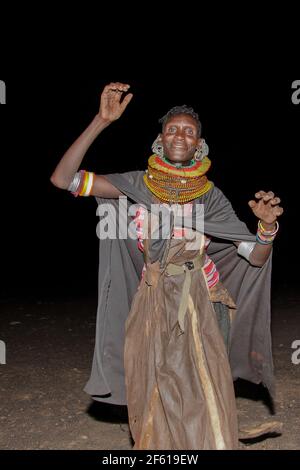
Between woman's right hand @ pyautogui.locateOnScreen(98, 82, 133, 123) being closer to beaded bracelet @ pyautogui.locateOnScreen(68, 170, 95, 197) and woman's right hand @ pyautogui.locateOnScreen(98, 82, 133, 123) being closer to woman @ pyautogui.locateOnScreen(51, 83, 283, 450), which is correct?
woman @ pyautogui.locateOnScreen(51, 83, 283, 450)

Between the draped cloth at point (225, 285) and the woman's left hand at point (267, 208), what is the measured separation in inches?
8.3

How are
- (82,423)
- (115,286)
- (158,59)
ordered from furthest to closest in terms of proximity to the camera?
1. (158,59)
2. (82,423)
3. (115,286)

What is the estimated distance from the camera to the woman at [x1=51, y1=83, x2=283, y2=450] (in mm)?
3072

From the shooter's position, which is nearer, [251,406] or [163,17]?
[251,406]

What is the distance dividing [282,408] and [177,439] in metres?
1.91

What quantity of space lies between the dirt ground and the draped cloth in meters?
0.64

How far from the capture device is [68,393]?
16.9ft

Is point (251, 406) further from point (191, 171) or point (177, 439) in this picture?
point (191, 171)

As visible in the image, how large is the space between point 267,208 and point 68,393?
2.77 metres

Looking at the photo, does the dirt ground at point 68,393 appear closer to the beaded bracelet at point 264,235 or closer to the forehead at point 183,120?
the beaded bracelet at point 264,235

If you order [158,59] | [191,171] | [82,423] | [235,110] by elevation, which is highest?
[158,59]

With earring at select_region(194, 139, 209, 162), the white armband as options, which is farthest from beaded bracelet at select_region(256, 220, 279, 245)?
earring at select_region(194, 139, 209, 162)

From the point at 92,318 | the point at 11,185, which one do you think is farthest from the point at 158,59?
the point at 92,318

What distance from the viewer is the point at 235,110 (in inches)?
890
